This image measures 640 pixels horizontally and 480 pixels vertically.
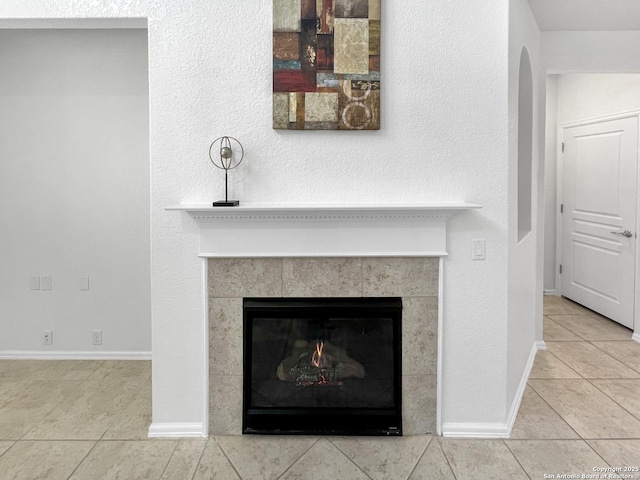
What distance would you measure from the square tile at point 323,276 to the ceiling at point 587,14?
212cm

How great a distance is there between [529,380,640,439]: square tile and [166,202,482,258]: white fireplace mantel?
1.27 m

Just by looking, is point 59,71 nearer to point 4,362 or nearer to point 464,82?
point 4,362

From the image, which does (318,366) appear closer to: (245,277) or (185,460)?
(245,277)

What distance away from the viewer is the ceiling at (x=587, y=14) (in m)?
3.59

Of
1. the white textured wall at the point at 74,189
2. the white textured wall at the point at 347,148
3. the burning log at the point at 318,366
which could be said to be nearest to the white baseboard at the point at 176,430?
the white textured wall at the point at 347,148

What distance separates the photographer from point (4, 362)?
4125mm

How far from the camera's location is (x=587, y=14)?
3836 millimetres

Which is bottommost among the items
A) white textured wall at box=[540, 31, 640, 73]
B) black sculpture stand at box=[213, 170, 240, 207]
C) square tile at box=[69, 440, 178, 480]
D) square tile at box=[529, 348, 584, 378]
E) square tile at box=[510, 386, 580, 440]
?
square tile at box=[69, 440, 178, 480]

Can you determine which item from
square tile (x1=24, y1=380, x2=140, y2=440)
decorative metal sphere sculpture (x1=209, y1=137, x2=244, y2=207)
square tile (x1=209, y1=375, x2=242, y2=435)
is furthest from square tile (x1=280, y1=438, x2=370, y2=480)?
decorative metal sphere sculpture (x1=209, y1=137, x2=244, y2=207)

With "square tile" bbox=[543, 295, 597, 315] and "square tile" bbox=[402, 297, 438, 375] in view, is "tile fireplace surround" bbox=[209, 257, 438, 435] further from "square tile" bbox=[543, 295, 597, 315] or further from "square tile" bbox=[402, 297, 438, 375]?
"square tile" bbox=[543, 295, 597, 315]

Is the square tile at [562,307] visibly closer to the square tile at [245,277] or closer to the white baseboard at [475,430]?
the white baseboard at [475,430]

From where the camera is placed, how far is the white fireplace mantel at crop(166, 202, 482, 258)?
2875 mm

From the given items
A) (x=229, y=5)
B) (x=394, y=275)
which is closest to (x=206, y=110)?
(x=229, y=5)

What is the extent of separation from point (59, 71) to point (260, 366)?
268 centimetres
